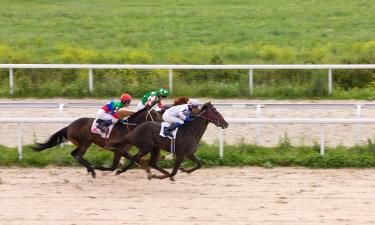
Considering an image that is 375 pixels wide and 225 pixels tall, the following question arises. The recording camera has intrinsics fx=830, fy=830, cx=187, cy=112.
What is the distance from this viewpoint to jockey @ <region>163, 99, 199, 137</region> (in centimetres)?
1163

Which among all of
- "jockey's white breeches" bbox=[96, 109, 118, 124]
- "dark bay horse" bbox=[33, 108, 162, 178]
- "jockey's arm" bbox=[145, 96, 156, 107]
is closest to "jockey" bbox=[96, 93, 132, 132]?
"jockey's white breeches" bbox=[96, 109, 118, 124]

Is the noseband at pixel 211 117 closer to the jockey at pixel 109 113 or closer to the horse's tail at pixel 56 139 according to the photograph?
the jockey at pixel 109 113

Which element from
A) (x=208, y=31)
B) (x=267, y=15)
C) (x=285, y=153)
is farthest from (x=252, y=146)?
(x=267, y=15)

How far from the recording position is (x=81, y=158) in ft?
40.0

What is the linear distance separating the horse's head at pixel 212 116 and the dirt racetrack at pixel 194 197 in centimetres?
86

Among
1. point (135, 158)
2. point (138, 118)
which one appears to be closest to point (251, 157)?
point (138, 118)

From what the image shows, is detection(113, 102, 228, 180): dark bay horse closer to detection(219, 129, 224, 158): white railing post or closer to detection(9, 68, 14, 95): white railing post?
detection(219, 129, 224, 158): white railing post

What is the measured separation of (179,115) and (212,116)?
0.47 m

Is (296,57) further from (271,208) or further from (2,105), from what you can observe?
(271,208)

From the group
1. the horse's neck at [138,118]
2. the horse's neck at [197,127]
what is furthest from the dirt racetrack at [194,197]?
the horse's neck at [138,118]

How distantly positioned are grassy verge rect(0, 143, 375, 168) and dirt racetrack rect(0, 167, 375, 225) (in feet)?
0.66

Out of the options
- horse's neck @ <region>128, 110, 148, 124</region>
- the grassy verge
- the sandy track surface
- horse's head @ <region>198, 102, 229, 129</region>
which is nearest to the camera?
horse's head @ <region>198, 102, 229, 129</region>

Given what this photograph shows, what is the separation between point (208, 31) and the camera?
26328 millimetres

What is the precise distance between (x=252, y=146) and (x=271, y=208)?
2.91 metres
